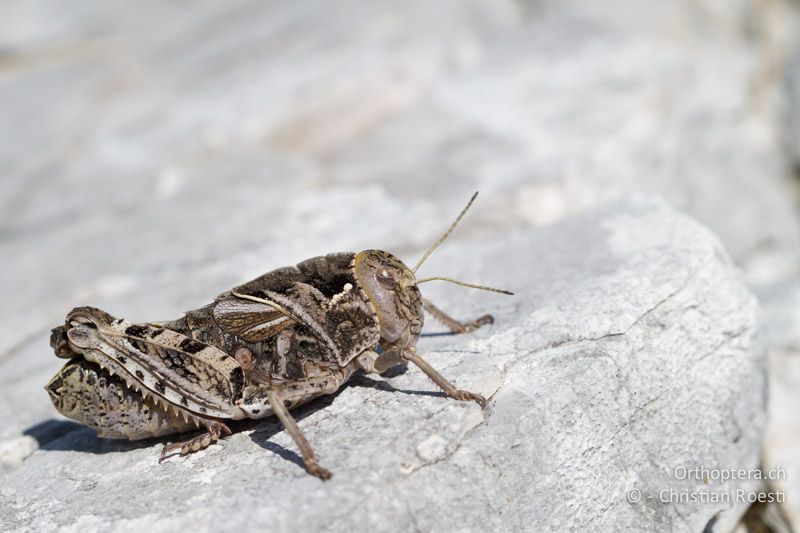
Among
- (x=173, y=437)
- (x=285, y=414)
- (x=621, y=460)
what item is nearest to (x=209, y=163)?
(x=173, y=437)

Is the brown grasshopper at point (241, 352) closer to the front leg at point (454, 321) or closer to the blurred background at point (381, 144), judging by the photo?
the front leg at point (454, 321)

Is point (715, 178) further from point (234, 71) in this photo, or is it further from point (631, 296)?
point (234, 71)

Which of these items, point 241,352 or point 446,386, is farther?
point 241,352

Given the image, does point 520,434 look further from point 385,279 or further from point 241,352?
point 241,352

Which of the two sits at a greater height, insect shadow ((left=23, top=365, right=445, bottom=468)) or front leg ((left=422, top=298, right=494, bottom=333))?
insect shadow ((left=23, top=365, right=445, bottom=468))

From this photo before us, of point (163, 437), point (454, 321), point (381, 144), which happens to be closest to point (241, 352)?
point (163, 437)

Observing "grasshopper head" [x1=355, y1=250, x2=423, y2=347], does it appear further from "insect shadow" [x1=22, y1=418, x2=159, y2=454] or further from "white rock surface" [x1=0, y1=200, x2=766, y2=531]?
"insect shadow" [x1=22, y1=418, x2=159, y2=454]

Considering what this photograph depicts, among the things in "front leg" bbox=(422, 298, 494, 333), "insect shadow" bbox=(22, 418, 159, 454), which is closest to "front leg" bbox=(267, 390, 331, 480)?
"insect shadow" bbox=(22, 418, 159, 454)
